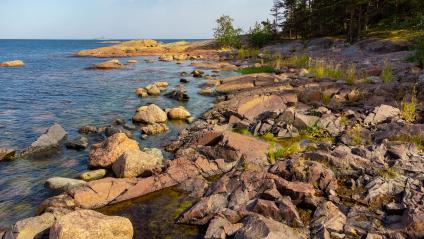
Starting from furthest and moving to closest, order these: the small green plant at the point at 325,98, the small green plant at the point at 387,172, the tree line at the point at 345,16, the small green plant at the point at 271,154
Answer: the tree line at the point at 345,16
the small green plant at the point at 325,98
the small green plant at the point at 271,154
the small green plant at the point at 387,172

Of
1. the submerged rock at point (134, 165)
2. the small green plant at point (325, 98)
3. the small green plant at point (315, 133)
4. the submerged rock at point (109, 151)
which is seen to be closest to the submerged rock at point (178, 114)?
the submerged rock at point (109, 151)

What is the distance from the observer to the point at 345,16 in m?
61.7

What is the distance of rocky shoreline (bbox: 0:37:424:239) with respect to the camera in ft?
27.9

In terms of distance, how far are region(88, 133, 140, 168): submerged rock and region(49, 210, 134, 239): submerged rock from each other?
5003 mm

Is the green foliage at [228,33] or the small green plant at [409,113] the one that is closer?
the small green plant at [409,113]

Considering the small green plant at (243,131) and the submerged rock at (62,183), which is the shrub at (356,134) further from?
the submerged rock at (62,183)

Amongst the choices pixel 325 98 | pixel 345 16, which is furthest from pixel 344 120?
pixel 345 16

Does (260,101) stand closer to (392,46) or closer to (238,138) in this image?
(238,138)

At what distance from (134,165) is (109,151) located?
1664 mm

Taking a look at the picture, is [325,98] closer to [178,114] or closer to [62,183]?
[178,114]

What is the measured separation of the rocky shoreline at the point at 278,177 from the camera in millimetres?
8492

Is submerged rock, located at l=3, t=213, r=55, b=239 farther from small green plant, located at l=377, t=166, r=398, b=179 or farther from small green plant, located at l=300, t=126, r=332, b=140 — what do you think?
small green plant, located at l=300, t=126, r=332, b=140

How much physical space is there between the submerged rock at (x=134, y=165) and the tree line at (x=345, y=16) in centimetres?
4251

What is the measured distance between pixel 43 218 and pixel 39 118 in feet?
50.6
